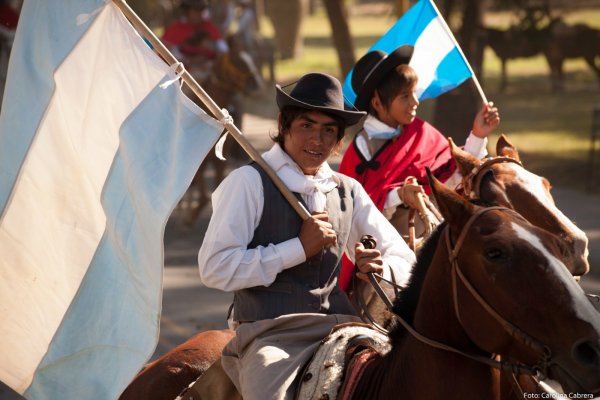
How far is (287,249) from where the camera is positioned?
4.69 meters

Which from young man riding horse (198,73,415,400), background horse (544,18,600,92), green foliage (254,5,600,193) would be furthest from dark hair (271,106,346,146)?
background horse (544,18,600,92)

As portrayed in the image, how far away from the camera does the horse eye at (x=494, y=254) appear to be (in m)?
3.83

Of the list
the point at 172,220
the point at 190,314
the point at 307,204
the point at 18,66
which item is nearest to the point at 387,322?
the point at 307,204

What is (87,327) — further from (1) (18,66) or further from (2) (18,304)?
(1) (18,66)

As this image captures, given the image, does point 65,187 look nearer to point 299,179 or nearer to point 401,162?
point 299,179

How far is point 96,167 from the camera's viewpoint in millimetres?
4891

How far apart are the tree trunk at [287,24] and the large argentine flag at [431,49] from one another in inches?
1267

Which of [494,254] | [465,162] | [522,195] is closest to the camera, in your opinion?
[494,254]

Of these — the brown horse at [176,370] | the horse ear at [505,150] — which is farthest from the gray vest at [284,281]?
the horse ear at [505,150]

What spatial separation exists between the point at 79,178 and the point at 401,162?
8.59ft

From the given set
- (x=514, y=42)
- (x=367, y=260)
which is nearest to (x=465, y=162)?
(x=367, y=260)

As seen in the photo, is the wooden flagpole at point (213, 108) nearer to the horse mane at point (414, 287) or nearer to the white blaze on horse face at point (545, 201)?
the horse mane at point (414, 287)

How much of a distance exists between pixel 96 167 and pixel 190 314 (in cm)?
667

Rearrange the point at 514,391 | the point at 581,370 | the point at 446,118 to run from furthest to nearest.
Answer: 1. the point at 446,118
2. the point at 514,391
3. the point at 581,370
